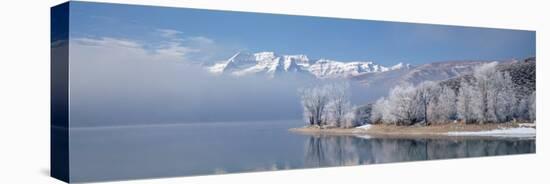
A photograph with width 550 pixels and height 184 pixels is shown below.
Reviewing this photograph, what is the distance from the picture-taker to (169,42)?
11227mm

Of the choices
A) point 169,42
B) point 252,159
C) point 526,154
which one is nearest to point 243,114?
point 252,159

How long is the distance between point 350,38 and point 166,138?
357cm

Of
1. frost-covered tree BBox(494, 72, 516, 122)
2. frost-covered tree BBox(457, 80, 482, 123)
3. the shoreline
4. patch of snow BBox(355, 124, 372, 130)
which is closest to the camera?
the shoreline

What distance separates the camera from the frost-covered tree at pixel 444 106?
1391cm

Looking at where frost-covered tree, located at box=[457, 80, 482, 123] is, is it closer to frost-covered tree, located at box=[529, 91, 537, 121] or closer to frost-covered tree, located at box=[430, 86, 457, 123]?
frost-covered tree, located at box=[430, 86, 457, 123]

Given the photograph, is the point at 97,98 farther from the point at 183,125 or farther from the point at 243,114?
the point at 243,114

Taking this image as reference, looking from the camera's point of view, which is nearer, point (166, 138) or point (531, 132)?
point (166, 138)

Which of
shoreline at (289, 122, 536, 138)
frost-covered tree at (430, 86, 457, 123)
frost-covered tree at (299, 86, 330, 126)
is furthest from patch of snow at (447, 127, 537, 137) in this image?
frost-covered tree at (299, 86, 330, 126)

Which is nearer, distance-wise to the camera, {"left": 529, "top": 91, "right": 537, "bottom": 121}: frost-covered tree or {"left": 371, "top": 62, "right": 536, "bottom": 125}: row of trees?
{"left": 371, "top": 62, "right": 536, "bottom": 125}: row of trees

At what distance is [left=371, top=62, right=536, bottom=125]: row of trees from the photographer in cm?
1357

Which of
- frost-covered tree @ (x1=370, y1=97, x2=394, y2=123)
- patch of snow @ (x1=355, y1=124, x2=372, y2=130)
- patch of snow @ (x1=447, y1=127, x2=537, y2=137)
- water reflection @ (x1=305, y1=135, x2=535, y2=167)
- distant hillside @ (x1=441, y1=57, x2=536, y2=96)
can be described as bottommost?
water reflection @ (x1=305, y1=135, x2=535, y2=167)

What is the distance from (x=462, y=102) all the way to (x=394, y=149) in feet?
5.59

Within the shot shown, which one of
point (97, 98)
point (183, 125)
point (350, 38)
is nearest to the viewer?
point (97, 98)

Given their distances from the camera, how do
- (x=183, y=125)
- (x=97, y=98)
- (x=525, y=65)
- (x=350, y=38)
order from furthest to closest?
(x=525, y=65), (x=350, y=38), (x=183, y=125), (x=97, y=98)
